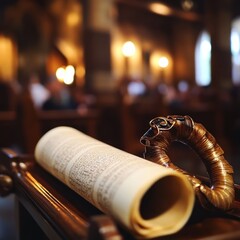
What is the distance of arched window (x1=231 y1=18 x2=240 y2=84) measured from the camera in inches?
313

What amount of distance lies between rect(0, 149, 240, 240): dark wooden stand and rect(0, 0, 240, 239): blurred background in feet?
5.71

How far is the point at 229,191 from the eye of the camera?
585 mm

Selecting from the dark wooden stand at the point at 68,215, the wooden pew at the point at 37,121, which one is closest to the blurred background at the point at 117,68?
the wooden pew at the point at 37,121

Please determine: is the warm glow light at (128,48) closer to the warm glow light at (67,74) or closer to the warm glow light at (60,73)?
the warm glow light at (67,74)

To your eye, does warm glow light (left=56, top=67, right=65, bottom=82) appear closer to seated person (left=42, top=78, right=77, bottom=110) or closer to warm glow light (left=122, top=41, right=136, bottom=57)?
warm glow light (left=122, top=41, right=136, bottom=57)

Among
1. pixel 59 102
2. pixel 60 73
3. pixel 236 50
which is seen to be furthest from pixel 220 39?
pixel 60 73

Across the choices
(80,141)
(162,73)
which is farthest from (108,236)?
(162,73)

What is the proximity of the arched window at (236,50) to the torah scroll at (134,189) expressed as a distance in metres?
7.79

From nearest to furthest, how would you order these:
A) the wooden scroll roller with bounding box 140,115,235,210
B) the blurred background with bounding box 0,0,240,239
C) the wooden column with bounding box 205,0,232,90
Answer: the wooden scroll roller with bounding box 140,115,235,210 → the blurred background with bounding box 0,0,240,239 → the wooden column with bounding box 205,0,232,90

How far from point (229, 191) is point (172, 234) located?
0.47 ft

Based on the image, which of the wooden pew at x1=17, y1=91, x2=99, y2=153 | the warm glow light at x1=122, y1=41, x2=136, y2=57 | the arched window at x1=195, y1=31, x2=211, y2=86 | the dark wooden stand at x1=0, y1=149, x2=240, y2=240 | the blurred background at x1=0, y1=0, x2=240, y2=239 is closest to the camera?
the dark wooden stand at x1=0, y1=149, x2=240, y2=240

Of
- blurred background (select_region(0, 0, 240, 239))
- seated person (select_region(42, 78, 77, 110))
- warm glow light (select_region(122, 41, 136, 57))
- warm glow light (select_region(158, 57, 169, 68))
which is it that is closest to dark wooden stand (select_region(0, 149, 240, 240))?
blurred background (select_region(0, 0, 240, 239))

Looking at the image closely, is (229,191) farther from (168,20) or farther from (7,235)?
(168,20)

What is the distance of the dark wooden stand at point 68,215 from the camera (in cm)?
46
